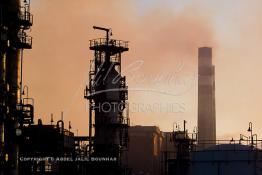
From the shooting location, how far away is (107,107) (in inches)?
2215

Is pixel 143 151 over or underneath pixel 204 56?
underneath

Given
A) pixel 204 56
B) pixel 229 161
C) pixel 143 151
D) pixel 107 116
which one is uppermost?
pixel 204 56

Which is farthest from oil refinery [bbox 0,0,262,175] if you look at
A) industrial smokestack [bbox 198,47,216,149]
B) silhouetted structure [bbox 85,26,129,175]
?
industrial smokestack [bbox 198,47,216,149]

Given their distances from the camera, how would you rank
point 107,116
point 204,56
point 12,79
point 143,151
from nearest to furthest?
point 12,79 < point 107,116 < point 143,151 < point 204,56

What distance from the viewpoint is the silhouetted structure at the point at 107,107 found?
5553cm

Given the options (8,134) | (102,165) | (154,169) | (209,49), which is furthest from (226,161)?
(209,49)

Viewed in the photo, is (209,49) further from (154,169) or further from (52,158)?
(52,158)

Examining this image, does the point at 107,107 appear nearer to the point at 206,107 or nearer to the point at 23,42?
the point at 23,42

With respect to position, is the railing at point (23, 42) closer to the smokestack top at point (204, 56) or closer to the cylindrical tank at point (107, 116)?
the cylindrical tank at point (107, 116)

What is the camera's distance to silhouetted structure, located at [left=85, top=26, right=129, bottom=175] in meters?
55.5

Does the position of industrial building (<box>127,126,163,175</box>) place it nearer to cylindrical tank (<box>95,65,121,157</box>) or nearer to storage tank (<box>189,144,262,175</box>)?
cylindrical tank (<box>95,65,121,157</box>)

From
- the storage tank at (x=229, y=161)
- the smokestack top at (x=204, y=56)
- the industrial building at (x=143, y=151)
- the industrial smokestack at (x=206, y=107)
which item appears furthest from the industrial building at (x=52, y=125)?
the smokestack top at (x=204, y=56)

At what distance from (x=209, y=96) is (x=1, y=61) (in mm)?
92986

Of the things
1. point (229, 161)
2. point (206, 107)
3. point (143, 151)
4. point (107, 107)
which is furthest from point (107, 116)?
point (206, 107)
